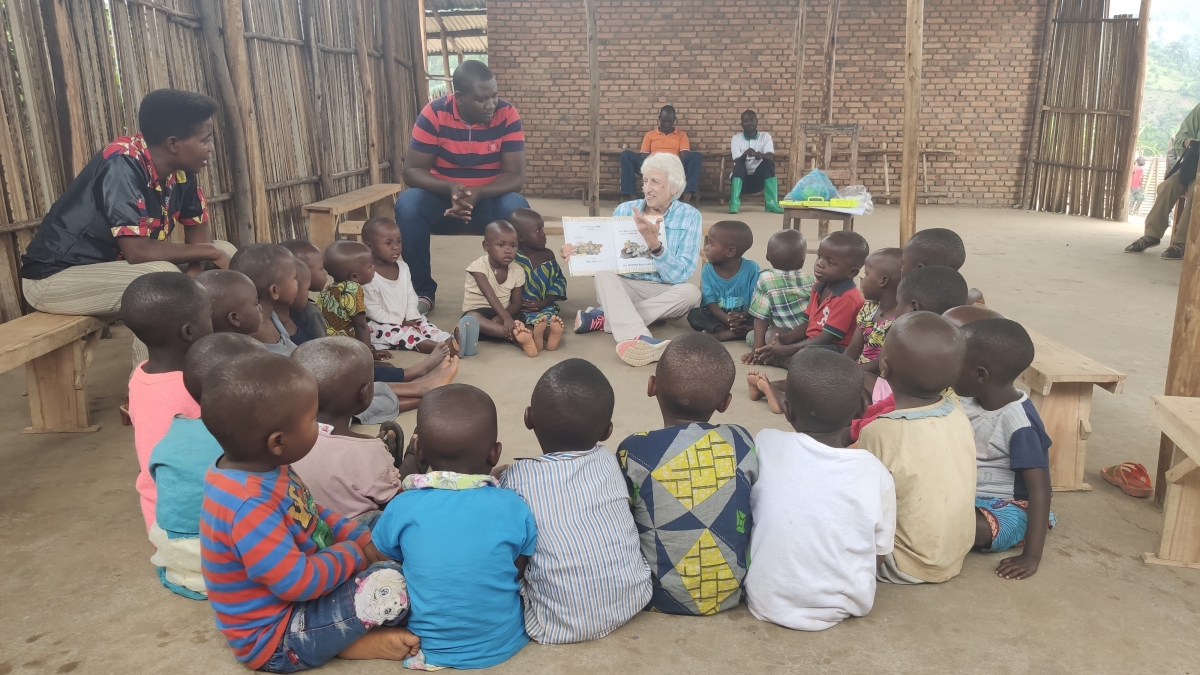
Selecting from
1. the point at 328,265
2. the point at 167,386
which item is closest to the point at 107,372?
the point at 328,265

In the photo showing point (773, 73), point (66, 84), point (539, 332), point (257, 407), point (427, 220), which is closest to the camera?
point (257, 407)

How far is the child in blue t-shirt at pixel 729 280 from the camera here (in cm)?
471

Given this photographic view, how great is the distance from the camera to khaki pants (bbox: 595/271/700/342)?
4766 millimetres

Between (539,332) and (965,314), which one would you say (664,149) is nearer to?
(539,332)

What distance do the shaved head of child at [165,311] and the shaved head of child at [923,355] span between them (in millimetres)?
2084

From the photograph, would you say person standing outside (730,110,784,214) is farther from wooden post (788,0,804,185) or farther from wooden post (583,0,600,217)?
wooden post (583,0,600,217)

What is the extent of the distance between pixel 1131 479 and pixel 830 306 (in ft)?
5.04

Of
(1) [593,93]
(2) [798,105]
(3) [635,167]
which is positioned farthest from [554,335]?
(3) [635,167]

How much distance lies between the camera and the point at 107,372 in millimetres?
4211

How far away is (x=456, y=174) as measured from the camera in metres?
5.51

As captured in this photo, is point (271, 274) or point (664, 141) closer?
point (271, 274)

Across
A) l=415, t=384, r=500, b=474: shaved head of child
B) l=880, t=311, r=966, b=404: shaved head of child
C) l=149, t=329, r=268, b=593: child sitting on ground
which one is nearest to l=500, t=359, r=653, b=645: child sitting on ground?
l=415, t=384, r=500, b=474: shaved head of child

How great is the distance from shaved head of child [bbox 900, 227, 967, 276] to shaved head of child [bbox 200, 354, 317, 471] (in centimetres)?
281

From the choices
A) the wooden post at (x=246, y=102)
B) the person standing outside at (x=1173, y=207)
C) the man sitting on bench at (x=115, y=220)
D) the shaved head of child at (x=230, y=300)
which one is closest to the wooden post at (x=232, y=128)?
the wooden post at (x=246, y=102)
